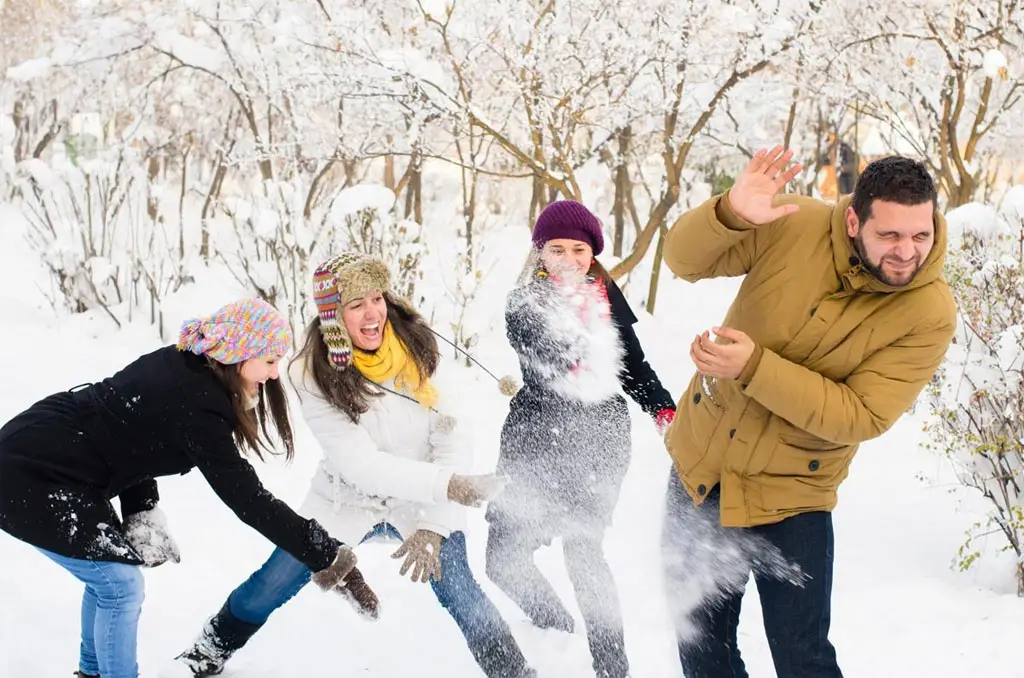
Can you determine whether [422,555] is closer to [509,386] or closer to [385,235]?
[509,386]

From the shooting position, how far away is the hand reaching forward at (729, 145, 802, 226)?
2385 millimetres

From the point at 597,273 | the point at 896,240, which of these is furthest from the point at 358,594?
the point at 896,240

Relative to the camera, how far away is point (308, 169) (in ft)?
39.4

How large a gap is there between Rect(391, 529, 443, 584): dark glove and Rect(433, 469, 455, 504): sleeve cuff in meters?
0.13

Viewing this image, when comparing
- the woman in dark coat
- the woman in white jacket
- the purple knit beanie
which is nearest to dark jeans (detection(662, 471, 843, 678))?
the woman in dark coat

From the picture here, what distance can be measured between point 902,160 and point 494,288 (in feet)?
28.2

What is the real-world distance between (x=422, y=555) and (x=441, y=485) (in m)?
0.24

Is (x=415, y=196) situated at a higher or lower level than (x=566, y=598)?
higher

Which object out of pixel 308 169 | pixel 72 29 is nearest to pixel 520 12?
pixel 308 169

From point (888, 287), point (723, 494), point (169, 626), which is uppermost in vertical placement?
point (888, 287)

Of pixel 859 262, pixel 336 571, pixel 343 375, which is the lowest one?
pixel 336 571

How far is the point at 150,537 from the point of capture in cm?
291

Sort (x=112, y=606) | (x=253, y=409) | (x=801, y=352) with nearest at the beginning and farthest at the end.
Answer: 1. (x=801, y=352)
2. (x=112, y=606)
3. (x=253, y=409)

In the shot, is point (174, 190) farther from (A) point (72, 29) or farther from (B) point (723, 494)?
(B) point (723, 494)
